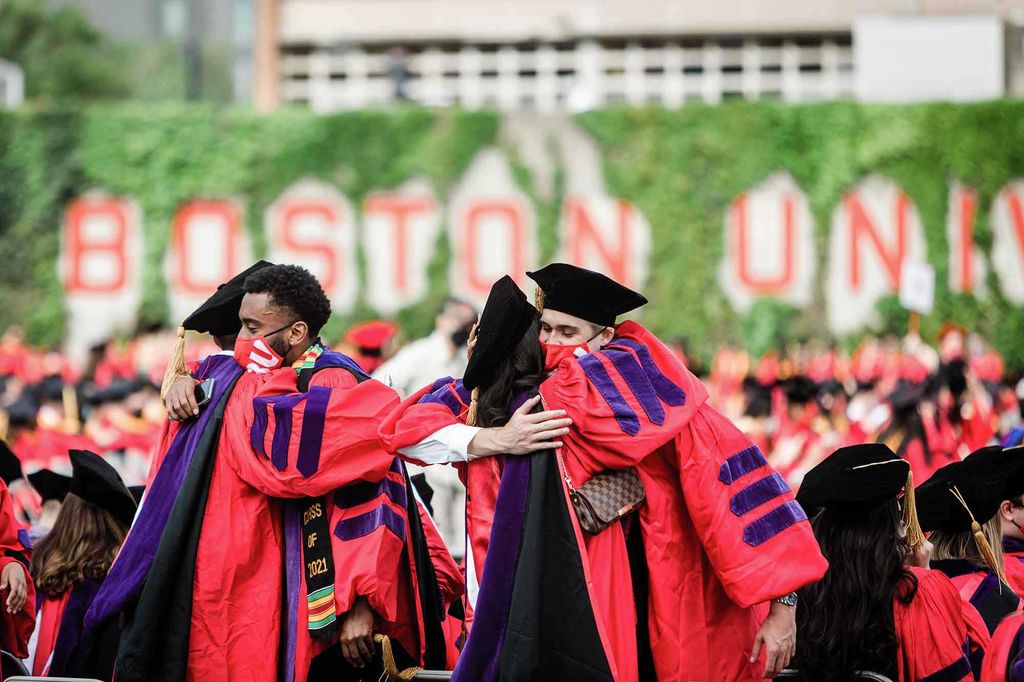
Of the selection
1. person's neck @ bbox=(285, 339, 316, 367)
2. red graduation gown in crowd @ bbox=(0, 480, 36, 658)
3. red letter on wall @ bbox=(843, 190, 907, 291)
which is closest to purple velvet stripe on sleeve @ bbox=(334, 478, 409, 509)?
person's neck @ bbox=(285, 339, 316, 367)

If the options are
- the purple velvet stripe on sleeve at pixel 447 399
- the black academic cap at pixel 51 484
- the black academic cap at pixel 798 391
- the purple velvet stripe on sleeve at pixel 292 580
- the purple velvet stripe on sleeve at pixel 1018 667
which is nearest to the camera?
the purple velvet stripe on sleeve at pixel 1018 667

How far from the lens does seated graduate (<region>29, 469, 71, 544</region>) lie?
18.8 feet

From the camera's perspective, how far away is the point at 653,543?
159 inches

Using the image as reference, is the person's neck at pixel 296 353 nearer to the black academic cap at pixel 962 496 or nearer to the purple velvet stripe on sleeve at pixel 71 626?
the purple velvet stripe on sleeve at pixel 71 626

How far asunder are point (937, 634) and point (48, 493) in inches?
143

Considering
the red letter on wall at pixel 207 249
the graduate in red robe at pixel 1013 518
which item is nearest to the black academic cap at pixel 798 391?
the graduate in red robe at pixel 1013 518

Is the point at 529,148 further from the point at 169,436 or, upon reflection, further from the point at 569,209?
the point at 169,436

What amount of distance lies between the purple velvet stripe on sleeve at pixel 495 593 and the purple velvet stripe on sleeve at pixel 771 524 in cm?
65

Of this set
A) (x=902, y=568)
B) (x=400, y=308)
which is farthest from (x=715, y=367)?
(x=902, y=568)

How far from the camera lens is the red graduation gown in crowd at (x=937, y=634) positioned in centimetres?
418

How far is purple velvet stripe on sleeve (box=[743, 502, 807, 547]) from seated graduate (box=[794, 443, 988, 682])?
14.6 inches

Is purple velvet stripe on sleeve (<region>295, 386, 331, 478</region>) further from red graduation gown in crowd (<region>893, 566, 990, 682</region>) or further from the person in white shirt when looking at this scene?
the person in white shirt

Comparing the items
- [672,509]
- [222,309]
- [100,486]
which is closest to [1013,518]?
[672,509]

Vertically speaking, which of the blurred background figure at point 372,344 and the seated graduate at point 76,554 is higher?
the blurred background figure at point 372,344
